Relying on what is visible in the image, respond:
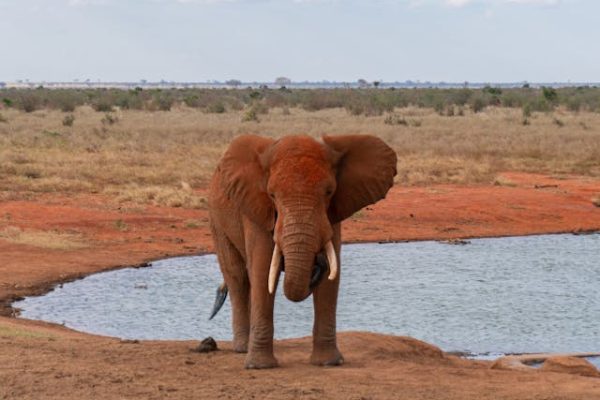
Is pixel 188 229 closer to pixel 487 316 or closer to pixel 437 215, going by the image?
pixel 437 215

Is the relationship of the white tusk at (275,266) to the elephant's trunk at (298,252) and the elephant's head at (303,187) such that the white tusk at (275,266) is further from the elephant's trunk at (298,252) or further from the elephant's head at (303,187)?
the elephant's trunk at (298,252)

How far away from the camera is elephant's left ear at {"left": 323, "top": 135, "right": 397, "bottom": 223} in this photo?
815cm

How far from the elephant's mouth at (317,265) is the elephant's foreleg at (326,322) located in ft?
1.16

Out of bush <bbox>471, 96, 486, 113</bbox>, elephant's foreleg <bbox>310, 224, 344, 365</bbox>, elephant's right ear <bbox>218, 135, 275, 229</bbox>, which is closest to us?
elephant's right ear <bbox>218, 135, 275, 229</bbox>

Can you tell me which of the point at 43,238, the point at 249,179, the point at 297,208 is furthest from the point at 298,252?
the point at 43,238

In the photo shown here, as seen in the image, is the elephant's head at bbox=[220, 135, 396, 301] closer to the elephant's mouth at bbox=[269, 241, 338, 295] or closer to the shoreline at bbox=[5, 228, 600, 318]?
the elephant's mouth at bbox=[269, 241, 338, 295]

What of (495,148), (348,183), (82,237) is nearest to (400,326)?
(348,183)

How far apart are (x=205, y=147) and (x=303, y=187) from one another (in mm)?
25201

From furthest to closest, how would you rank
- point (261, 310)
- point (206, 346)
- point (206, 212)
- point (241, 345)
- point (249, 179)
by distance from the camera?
point (206, 212) < point (241, 345) < point (206, 346) < point (261, 310) < point (249, 179)

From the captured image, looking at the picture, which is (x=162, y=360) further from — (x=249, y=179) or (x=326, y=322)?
(x=249, y=179)

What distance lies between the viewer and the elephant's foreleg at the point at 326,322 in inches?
327

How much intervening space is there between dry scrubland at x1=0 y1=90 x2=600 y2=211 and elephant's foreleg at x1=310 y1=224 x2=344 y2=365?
10.8 metres

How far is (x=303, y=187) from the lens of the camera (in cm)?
758

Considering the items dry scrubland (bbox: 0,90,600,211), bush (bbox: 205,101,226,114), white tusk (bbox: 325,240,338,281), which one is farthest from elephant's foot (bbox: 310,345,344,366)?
bush (bbox: 205,101,226,114)
